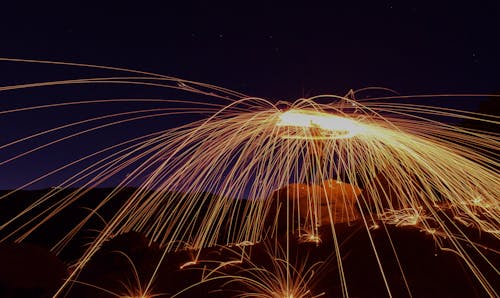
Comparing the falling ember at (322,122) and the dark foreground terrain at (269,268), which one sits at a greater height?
the falling ember at (322,122)

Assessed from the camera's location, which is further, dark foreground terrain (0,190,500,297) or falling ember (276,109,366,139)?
falling ember (276,109,366,139)

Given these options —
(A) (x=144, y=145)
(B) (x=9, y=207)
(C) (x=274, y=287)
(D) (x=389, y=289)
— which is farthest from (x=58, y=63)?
(B) (x=9, y=207)

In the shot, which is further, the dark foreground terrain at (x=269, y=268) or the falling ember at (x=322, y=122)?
the falling ember at (x=322, y=122)

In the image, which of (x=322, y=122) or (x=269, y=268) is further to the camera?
(x=322, y=122)

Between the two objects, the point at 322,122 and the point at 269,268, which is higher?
the point at 322,122

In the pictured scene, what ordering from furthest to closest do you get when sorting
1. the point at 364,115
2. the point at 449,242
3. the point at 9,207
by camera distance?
the point at 9,207, the point at 364,115, the point at 449,242

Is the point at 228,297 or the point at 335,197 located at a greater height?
the point at 335,197

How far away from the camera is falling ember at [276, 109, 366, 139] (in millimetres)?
5169

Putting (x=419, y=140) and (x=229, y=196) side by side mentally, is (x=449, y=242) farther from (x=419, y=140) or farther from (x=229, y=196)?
(x=229, y=196)

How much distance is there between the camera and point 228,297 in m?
3.88

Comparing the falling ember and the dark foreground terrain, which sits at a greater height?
the falling ember

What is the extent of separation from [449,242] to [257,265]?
2.40 m

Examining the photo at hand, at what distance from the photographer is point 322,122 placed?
5.34 m

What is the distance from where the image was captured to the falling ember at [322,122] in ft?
17.0
